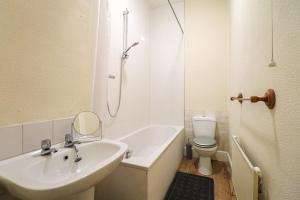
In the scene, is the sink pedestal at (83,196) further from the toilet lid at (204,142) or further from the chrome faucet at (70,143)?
the toilet lid at (204,142)

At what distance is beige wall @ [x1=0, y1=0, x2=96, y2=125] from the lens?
801 millimetres

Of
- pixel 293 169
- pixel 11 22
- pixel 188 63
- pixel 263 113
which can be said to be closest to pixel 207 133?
pixel 188 63

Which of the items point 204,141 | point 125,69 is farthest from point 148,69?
point 204,141

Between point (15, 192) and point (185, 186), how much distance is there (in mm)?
1691

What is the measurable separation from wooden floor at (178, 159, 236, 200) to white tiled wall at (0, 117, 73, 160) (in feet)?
5.51

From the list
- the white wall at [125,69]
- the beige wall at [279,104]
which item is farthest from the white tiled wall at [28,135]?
the beige wall at [279,104]

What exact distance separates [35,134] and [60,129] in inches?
6.5

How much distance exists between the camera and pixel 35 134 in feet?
3.00

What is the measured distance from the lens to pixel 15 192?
1.91 ft

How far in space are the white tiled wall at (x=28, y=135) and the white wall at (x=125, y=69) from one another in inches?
14.1

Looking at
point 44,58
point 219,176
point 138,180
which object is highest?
point 44,58

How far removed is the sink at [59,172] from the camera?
55 cm

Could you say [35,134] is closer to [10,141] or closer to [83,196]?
[10,141]

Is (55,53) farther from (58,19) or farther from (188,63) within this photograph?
(188,63)
